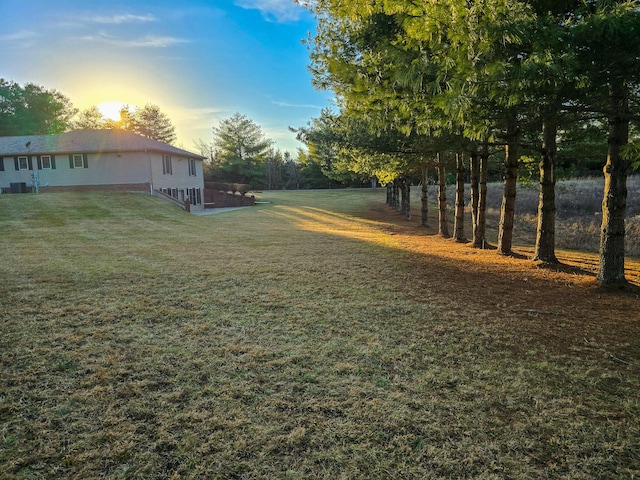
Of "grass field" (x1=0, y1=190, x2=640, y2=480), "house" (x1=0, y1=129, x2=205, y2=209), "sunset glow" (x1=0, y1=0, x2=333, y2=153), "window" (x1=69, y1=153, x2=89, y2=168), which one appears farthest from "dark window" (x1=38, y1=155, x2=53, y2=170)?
"grass field" (x1=0, y1=190, x2=640, y2=480)

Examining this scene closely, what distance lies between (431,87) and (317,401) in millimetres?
3664

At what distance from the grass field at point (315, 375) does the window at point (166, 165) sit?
70.4 ft

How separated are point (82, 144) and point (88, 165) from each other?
1.77 meters

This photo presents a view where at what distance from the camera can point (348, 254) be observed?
8.98 meters

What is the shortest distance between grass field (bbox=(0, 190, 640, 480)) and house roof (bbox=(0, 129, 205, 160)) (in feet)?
70.1

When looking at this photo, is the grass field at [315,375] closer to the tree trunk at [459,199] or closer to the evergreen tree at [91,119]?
the tree trunk at [459,199]

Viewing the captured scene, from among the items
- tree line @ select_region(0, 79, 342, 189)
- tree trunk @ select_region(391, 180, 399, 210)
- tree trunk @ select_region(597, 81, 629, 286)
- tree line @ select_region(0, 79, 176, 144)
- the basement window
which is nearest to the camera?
tree trunk @ select_region(597, 81, 629, 286)

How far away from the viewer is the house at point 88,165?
25109mm

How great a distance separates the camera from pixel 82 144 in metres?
26.0

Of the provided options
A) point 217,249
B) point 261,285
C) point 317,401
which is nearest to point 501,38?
point 317,401

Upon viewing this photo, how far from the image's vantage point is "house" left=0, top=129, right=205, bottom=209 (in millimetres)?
25109

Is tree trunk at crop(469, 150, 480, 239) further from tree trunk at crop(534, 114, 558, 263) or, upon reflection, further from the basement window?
the basement window


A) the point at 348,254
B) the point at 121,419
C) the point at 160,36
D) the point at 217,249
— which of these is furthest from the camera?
the point at 160,36

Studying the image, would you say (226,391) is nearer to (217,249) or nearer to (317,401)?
(317,401)
